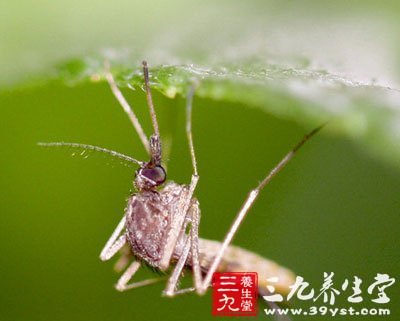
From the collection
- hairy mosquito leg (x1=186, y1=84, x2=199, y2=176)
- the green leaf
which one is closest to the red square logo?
hairy mosquito leg (x1=186, y1=84, x2=199, y2=176)

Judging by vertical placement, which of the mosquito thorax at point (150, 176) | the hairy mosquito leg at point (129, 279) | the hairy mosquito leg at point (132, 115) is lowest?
the hairy mosquito leg at point (129, 279)

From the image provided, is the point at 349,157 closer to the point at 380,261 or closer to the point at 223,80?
the point at 380,261

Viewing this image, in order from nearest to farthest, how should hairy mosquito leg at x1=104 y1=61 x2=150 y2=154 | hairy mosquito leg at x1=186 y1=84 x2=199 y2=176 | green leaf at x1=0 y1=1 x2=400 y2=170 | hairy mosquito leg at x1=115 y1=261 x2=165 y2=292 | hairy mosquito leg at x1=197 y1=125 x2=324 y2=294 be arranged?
green leaf at x1=0 y1=1 x2=400 y2=170, hairy mosquito leg at x1=186 y1=84 x2=199 y2=176, hairy mosquito leg at x1=104 y1=61 x2=150 y2=154, hairy mosquito leg at x1=197 y1=125 x2=324 y2=294, hairy mosquito leg at x1=115 y1=261 x2=165 y2=292

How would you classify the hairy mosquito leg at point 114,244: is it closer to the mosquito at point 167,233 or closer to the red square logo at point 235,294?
the mosquito at point 167,233

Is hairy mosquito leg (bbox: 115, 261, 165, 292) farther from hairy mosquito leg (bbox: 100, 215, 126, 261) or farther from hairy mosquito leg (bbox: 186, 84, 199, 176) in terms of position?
hairy mosquito leg (bbox: 186, 84, 199, 176)

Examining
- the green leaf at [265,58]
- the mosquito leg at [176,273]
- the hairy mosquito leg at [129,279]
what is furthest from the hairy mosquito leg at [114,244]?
the green leaf at [265,58]

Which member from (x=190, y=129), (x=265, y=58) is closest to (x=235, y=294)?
(x=190, y=129)

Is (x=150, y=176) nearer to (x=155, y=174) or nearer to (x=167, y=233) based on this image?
(x=155, y=174)
